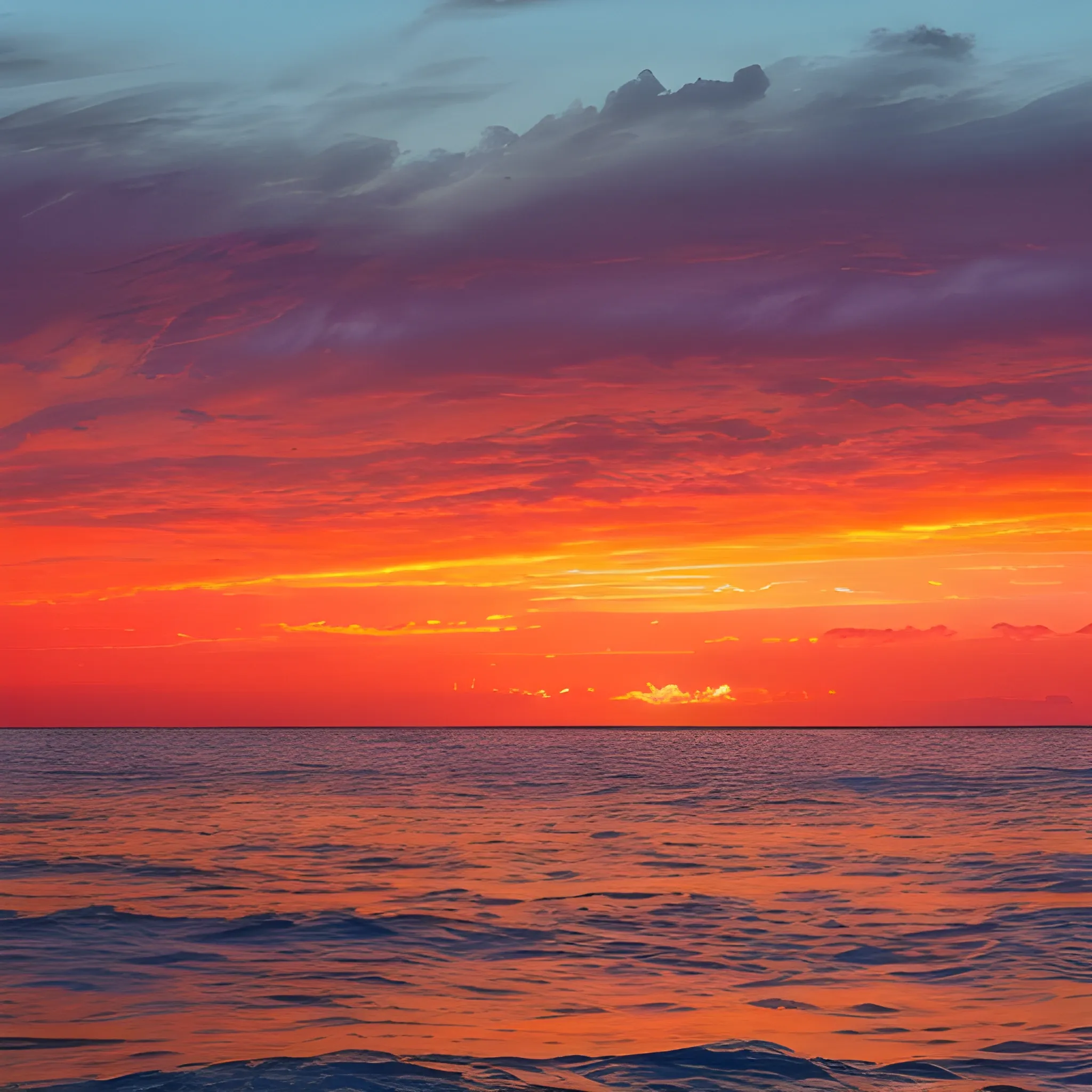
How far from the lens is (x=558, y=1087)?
1183cm

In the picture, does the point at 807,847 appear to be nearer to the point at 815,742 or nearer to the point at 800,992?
the point at 800,992

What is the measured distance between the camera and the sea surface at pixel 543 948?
12.9 metres

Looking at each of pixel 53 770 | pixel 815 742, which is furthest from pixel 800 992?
pixel 815 742

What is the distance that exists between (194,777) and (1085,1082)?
61.3 metres

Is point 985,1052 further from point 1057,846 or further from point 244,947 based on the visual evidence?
point 1057,846

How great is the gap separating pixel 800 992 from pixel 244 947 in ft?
30.8

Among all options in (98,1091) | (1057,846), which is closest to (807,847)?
(1057,846)

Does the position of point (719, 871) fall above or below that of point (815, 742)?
above

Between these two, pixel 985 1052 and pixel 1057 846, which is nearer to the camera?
pixel 985 1052

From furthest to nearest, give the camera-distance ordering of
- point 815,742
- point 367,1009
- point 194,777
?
point 815,742, point 194,777, point 367,1009

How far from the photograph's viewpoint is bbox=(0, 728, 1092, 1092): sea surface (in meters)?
12.9

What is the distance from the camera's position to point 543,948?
19.5 metres

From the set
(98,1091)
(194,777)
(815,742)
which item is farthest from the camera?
(815,742)

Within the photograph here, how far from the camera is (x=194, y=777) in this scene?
66.8m
